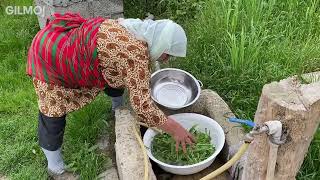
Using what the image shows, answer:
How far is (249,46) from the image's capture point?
13.6ft

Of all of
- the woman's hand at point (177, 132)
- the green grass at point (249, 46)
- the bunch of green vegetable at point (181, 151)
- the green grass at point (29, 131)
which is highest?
the green grass at point (249, 46)

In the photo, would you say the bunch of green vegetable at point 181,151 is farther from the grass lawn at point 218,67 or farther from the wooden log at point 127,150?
the grass lawn at point 218,67

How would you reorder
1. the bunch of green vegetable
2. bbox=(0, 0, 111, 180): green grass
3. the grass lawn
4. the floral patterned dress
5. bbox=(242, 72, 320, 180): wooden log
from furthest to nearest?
the grass lawn → bbox=(0, 0, 111, 180): green grass → the bunch of green vegetable → the floral patterned dress → bbox=(242, 72, 320, 180): wooden log

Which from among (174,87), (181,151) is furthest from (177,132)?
(174,87)

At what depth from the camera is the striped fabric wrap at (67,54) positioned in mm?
3182

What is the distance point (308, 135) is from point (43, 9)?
3438 millimetres

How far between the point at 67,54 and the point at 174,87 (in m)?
1.10

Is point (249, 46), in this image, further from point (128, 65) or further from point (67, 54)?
point (67, 54)

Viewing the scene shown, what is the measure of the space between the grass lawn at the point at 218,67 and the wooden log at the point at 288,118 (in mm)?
776

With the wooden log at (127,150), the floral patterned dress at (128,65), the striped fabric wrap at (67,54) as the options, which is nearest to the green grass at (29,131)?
the wooden log at (127,150)

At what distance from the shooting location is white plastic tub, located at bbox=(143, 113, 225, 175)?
3230mm

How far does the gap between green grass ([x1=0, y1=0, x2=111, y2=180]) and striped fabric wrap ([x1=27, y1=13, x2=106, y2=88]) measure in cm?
64

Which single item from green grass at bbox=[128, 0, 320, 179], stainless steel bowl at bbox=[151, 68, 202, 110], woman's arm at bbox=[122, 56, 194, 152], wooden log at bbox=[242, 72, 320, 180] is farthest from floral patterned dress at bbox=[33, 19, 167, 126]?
green grass at bbox=[128, 0, 320, 179]

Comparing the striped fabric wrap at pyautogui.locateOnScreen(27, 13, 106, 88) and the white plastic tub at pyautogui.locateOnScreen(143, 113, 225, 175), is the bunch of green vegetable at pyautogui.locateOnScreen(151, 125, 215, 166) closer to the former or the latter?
the white plastic tub at pyautogui.locateOnScreen(143, 113, 225, 175)
